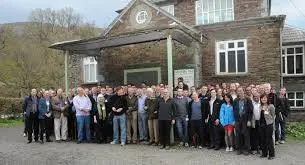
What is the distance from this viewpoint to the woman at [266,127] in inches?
443

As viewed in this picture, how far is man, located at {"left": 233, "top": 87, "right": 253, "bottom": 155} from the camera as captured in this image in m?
11.8

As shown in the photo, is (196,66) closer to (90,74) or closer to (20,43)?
(90,74)

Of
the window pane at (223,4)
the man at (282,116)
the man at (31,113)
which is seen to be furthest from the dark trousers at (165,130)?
the window pane at (223,4)

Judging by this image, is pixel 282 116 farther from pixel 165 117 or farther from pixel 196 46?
pixel 196 46

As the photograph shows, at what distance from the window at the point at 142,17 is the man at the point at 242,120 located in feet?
36.4

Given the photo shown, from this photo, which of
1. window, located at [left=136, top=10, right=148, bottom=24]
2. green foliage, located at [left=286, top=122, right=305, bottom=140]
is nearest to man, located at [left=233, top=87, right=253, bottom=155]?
green foliage, located at [left=286, top=122, right=305, bottom=140]

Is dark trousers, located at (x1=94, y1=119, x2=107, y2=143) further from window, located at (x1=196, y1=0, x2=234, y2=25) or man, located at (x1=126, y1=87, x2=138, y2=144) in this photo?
window, located at (x1=196, y1=0, x2=234, y2=25)

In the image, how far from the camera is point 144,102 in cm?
1418

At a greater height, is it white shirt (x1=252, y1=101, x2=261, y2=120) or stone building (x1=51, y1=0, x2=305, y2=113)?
stone building (x1=51, y1=0, x2=305, y2=113)

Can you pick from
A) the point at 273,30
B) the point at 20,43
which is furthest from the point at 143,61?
the point at 20,43

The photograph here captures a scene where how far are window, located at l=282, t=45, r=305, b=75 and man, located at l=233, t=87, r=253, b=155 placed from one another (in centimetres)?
1671

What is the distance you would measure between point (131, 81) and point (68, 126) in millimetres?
7292

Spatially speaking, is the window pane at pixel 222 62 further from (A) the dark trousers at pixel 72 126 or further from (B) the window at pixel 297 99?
(B) the window at pixel 297 99

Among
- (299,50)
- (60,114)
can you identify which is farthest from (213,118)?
(299,50)
